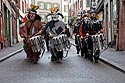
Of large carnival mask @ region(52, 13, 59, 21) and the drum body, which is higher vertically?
large carnival mask @ region(52, 13, 59, 21)

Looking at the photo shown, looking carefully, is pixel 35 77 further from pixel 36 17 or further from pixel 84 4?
pixel 84 4

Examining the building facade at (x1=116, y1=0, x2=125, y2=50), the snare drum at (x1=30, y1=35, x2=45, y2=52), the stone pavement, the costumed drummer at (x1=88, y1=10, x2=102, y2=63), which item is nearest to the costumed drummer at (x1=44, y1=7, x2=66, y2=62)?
the snare drum at (x1=30, y1=35, x2=45, y2=52)

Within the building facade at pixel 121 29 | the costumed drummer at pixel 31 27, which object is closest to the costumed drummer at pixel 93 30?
the costumed drummer at pixel 31 27

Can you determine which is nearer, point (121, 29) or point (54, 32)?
point (54, 32)

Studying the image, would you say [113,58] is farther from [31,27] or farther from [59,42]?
[31,27]

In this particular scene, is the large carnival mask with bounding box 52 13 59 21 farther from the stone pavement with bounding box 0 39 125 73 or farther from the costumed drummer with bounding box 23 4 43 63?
the stone pavement with bounding box 0 39 125 73

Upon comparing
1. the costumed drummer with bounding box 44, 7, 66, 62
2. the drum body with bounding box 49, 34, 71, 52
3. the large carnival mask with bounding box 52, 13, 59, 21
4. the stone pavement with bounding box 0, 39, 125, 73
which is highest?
the large carnival mask with bounding box 52, 13, 59, 21

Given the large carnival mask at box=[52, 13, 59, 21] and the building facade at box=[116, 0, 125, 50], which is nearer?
the large carnival mask at box=[52, 13, 59, 21]

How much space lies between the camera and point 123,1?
2139 cm

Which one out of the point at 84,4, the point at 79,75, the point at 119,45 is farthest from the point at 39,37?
the point at 84,4

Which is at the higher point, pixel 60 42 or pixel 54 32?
pixel 54 32

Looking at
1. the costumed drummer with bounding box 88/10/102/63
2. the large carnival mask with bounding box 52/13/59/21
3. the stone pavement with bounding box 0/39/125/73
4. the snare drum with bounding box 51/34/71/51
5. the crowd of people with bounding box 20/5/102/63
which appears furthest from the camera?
the large carnival mask with bounding box 52/13/59/21

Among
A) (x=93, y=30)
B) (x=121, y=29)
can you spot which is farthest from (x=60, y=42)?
(x=121, y=29)

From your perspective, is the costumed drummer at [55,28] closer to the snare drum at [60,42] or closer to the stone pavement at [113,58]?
the snare drum at [60,42]
